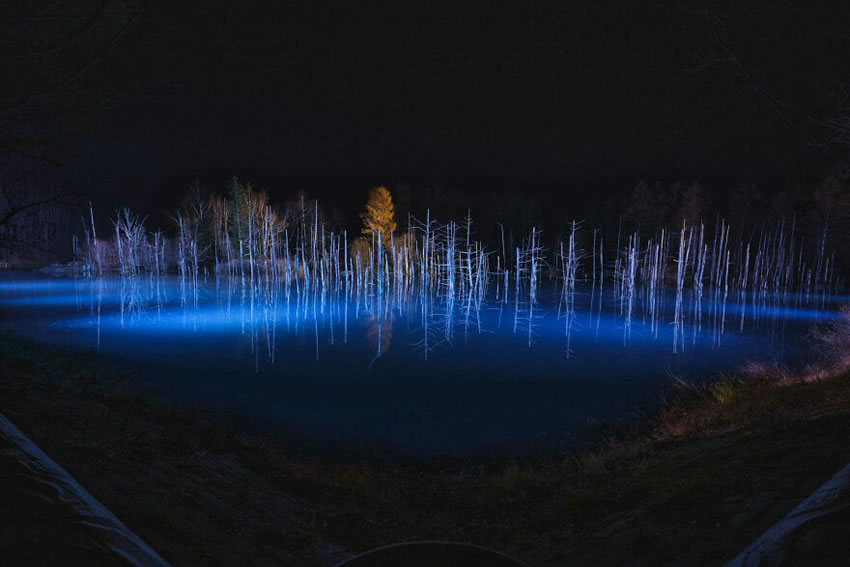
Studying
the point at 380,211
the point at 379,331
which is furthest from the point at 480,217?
the point at 379,331

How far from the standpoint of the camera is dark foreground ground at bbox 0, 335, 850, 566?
15.9 feet

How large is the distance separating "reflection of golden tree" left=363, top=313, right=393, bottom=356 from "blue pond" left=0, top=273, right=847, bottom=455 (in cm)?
11

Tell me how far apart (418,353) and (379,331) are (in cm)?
491

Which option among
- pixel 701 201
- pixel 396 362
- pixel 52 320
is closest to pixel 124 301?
pixel 52 320

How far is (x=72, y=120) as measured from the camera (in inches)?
357

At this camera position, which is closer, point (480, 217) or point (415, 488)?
point (415, 488)

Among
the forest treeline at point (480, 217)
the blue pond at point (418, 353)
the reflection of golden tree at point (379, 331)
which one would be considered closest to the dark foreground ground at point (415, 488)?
the blue pond at point (418, 353)

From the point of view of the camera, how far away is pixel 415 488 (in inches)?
373

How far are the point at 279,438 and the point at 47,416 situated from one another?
17.6 feet

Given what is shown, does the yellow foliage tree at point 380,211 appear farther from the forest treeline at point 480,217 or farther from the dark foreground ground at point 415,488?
the dark foreground ground at point 415,488

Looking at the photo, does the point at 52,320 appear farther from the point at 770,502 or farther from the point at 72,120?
the point at 770,502

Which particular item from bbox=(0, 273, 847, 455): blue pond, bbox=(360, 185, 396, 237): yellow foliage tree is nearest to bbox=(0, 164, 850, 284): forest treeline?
bbox=(360, 185, 396, 237): yellow foliage tree

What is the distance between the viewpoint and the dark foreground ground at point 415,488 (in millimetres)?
4832

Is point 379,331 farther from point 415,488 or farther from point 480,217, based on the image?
point 480,217
